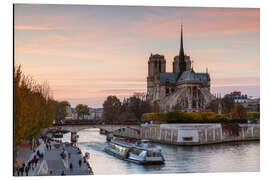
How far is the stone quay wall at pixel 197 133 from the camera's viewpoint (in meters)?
30.9

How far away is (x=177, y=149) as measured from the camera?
28.3m

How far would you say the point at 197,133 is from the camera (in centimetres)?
3119

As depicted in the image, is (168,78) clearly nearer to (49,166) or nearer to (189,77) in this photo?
(189,77)

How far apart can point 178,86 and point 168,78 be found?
3.57 m

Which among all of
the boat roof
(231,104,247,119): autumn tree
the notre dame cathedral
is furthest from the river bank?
the notre dame cathedral

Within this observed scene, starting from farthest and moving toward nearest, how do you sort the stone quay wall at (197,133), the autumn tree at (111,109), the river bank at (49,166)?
the autumn tree at (111,109) → the stone quay wall at (197,133) → the river bank at (49,166)

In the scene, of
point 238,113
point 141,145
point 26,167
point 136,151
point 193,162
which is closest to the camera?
point 26,167

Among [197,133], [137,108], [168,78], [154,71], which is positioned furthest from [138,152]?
[154,71]

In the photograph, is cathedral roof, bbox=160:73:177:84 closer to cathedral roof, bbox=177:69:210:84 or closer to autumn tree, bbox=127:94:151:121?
cathedral roof, bbox=177:69:210:84

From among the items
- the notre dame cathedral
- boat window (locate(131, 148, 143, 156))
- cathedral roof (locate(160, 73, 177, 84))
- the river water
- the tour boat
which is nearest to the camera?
the river water

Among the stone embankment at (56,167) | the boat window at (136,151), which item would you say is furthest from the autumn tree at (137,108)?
the stone embankment at (56,167)

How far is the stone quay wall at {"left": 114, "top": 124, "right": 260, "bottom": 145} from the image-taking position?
30.9 m

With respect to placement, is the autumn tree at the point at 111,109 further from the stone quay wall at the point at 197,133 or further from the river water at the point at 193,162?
the river water at the point at 193,162

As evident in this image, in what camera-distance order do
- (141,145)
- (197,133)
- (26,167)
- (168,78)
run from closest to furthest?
1. (26,167)
2. (141,145)
3. (197,133)
4. (168,78)
